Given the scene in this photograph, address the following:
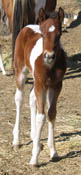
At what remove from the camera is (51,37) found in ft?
13.5

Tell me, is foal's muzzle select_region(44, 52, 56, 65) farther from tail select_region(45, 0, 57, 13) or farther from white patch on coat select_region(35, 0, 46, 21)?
tail select_region(45, 0, 57, 13)

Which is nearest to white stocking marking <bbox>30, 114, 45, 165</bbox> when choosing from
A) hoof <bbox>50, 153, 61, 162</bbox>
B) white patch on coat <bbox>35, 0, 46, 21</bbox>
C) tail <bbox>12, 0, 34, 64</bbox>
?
hoof <bbox>50, 153, 61, 162</bbox>

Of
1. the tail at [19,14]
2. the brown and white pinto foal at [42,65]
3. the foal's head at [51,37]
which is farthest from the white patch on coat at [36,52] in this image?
the tail at [19,14]

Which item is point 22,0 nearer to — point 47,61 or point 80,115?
point 80,115

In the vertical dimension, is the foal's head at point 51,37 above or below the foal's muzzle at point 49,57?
above

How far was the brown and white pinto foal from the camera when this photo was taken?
4152mm

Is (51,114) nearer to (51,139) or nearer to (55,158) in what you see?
(51,139)

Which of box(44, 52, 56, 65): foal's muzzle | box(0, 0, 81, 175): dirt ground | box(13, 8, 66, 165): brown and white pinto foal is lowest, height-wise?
box(0, 0, 81, 175): dirt ground

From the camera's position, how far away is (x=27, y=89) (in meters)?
7.61

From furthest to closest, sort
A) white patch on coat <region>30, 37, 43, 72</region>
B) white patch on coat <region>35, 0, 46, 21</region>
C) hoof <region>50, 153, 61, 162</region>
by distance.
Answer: white patch on coat <region>35, 0, 46, 21</region> → hoof <region>50, 153, 61, 162</region> → white patch on coat <region>30, 37, 43, 72</region>

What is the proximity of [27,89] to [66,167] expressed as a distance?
9.96ft

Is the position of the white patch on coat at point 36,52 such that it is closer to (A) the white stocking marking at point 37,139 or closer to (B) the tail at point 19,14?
(A) the white stocking marking at point 37,139

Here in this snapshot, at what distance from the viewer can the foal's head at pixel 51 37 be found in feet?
13.4

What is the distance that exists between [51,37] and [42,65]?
33 cm
